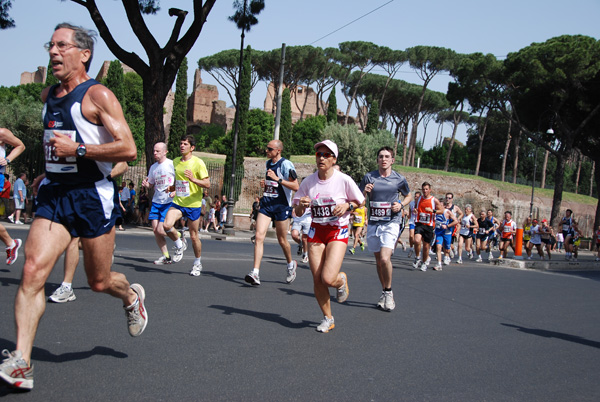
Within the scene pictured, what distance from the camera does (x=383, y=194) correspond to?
7914 mm

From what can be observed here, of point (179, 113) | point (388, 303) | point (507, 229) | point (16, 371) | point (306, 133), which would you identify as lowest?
point (388, 303)

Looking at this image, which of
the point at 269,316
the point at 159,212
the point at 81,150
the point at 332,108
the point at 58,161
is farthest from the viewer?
the point at 332,108

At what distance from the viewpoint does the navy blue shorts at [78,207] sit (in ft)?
11.3

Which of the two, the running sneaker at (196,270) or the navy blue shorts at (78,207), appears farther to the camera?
the running sneaker at (196,270)

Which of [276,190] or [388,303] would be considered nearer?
[388,303]

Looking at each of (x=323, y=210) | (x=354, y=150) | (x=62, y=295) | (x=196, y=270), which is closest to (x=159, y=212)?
(x=196, y=270)

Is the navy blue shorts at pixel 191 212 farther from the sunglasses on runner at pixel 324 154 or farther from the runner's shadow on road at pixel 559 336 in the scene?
the runner's shadow on road at pixel 559 336

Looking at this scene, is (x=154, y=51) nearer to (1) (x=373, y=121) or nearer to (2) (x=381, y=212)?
(2) (x=381, y=212)

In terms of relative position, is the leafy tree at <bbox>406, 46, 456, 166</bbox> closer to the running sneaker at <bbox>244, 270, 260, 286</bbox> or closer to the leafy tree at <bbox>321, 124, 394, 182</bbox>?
the leafy tree at <bbox>321, 124, 394, 182</bbox>

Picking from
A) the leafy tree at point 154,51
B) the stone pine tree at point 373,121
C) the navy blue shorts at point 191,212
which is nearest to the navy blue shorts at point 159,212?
the navy blue shorts at point 191,212

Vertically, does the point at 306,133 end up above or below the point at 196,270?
above

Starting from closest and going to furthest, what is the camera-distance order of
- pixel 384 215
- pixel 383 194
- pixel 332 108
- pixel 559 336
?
pixel 559 336 < pixel 384 215 < pixel 383 194 < pixel 332 108

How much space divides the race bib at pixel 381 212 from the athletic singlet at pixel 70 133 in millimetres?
4691

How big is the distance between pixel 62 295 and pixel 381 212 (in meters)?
4.16
